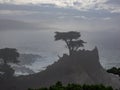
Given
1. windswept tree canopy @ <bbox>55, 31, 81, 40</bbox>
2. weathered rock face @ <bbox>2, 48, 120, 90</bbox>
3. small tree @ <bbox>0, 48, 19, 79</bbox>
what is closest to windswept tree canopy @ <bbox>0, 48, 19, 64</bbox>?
small tree @ <bbox>0, 48, 19, 79</bbox>

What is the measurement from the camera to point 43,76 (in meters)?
86.4

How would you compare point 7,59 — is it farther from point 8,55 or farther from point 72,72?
point 72,72

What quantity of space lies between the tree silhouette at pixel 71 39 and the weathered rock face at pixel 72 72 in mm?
2192

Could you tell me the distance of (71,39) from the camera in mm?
89375

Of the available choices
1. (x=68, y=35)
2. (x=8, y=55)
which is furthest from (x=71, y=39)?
(x=8, y=55)

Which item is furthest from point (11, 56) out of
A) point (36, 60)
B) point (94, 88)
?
point (36, 60)

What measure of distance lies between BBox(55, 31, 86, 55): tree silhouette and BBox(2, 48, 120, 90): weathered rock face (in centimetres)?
219

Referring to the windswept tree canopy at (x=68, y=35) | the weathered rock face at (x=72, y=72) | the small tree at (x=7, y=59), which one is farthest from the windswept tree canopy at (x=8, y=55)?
the windswept tree canopy at (x=68, y=35)

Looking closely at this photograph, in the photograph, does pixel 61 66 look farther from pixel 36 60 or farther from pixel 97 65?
pixel 36 60

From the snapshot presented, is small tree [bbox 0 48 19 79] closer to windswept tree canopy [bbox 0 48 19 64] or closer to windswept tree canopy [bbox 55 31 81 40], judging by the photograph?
windswept tree canopy [bbox 0 48 19 64]

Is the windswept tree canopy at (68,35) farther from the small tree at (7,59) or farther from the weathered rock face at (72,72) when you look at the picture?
the small tree at (7,59)

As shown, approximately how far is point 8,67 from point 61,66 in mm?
13025

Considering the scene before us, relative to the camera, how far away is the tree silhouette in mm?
87394

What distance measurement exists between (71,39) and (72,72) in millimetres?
9281
